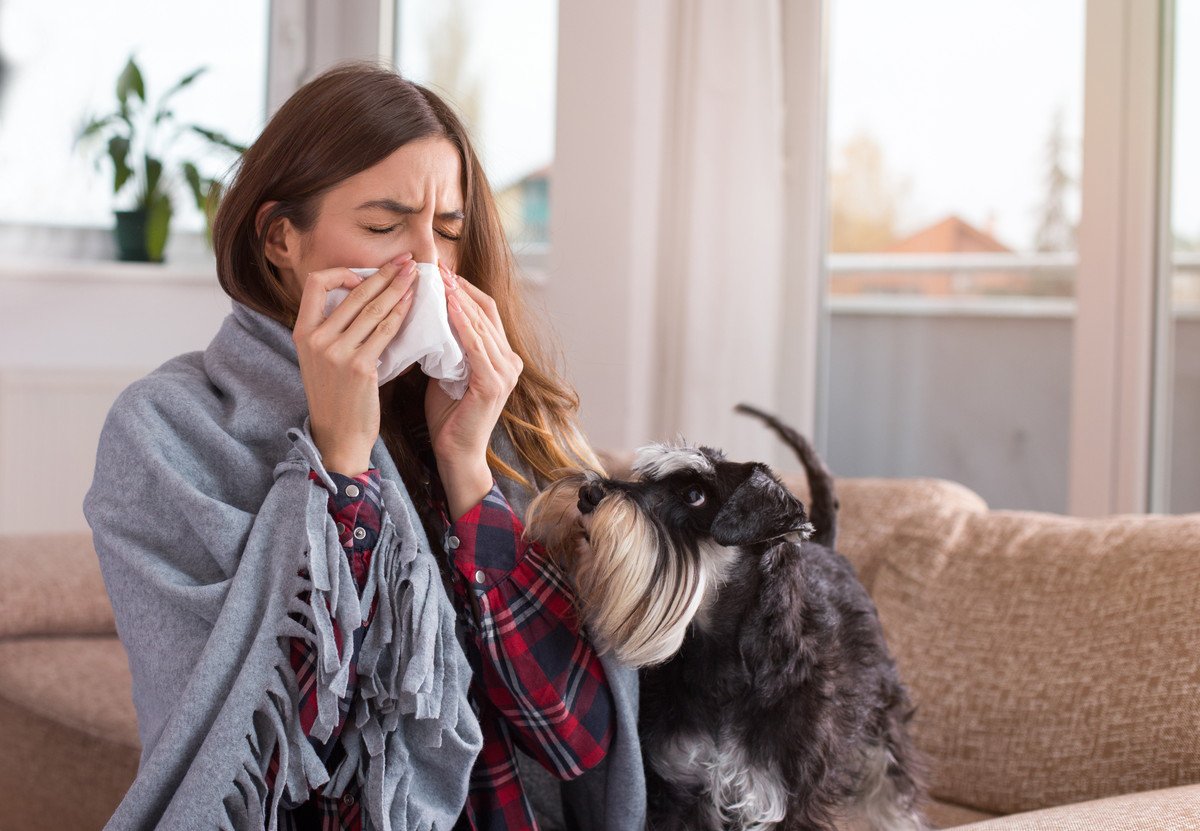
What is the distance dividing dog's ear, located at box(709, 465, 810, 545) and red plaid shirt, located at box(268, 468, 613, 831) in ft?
0.68

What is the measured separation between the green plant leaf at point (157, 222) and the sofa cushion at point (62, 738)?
197cm

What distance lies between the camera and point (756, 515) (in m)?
1.27

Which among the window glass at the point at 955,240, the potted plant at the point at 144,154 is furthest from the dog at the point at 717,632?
the potted plant at the point at 144,154

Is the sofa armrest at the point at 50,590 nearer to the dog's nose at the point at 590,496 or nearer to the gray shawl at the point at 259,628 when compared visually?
the gray shawl at the point at 259,628

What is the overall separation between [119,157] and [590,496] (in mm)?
3058

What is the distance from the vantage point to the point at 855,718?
141 centimetres

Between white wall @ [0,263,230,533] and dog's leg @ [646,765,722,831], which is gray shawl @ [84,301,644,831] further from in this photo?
white wall @ [0,263,230,533]

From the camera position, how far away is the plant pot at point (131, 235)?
3.91 meters

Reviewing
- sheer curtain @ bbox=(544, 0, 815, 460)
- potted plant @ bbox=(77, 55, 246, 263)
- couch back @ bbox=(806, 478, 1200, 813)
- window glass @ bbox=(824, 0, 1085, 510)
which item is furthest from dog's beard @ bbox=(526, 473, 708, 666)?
potted plant @ bbox=(77, 55, 246, 263)

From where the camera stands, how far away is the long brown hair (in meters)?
1.40

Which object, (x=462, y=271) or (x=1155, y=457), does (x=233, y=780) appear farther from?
(x=1155, y=457)

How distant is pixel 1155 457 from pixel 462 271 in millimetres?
2029

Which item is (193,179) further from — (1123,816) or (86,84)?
(1123,816)

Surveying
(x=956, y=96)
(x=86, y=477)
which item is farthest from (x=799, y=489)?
(x=86, y=477)
